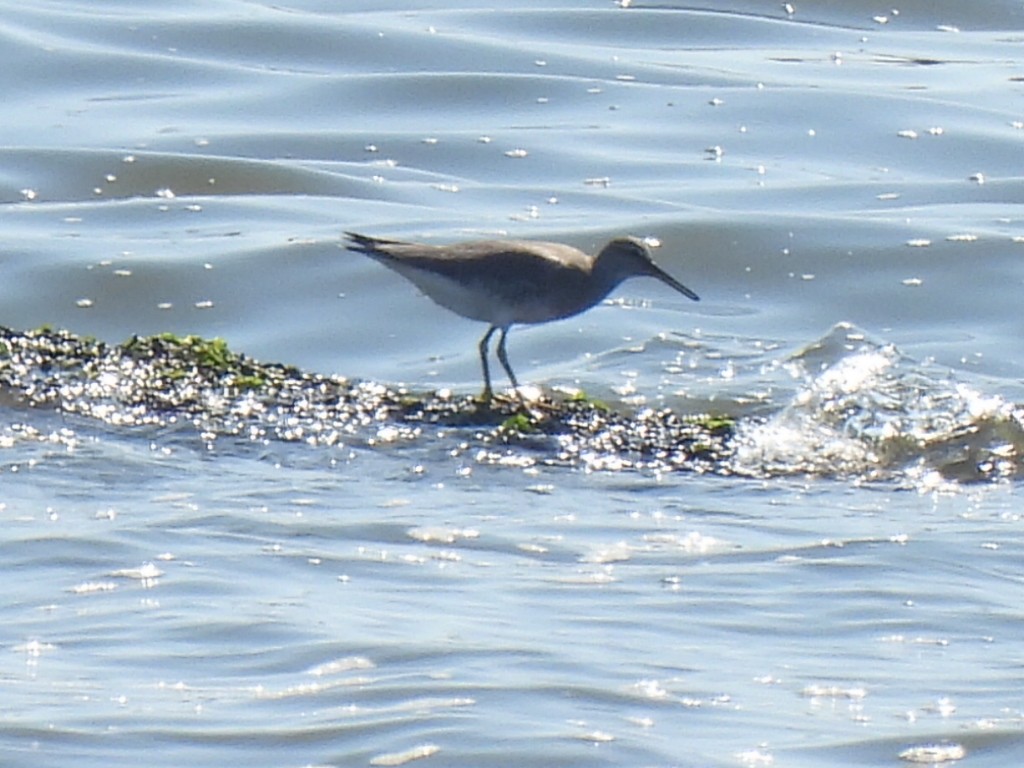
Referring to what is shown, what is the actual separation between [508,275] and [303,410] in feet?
3.56

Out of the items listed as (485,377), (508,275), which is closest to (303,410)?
(485,377)

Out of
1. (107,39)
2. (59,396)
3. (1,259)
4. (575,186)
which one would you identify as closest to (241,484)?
(59,396)

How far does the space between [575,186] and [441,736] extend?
767cm

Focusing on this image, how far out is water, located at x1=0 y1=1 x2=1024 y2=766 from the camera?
4.64m

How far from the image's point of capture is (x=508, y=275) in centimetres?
746

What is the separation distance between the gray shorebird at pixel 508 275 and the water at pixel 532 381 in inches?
21.3

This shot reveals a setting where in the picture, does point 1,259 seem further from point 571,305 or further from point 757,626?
point 757,626

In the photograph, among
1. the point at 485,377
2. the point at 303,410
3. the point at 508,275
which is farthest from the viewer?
the point at 508,275

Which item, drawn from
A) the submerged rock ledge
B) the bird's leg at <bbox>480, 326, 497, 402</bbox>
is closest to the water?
the submerged rock ledge

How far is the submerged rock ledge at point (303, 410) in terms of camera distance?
6.53 meters

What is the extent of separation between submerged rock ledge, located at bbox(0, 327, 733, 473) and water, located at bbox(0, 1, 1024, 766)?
9 centimetres

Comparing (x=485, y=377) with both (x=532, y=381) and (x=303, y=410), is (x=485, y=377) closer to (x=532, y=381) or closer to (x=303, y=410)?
(x=303, y=410)

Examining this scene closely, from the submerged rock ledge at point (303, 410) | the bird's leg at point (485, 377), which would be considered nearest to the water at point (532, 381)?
the submerged rock ledge at point (303, 410)

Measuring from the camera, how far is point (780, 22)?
52.9ft
